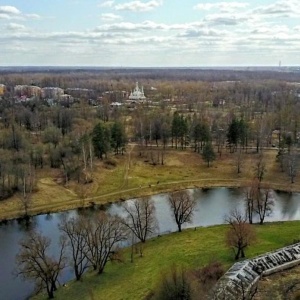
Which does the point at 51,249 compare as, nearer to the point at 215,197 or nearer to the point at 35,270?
the point at 35,270

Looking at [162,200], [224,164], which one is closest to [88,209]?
[162,200]

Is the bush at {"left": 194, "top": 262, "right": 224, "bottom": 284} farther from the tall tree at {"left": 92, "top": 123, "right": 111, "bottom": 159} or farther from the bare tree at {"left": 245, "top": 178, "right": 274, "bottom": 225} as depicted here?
the tall tree at {"left": 92, "top": 123, "right": 111, "bottom": 159}

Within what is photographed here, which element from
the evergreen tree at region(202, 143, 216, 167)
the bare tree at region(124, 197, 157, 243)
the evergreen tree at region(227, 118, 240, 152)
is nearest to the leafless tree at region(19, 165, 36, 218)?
the bare tree at region(124, 197, 157, 243)

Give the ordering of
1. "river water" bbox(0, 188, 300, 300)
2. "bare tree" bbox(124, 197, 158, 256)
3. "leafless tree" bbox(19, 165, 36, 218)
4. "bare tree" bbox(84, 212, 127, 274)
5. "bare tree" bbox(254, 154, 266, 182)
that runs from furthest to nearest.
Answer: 1. "bare tree" bbox(254, 154, 266, 182)
2. "leafless tree" bbox(19, 165, 36, 218)
3. "bare tree" bbox(124, 197, 158, 256)
4. "bare tree" bbox(84, 212, 127, 274)
5. "river water" bbox(0, 188, 300, 300)

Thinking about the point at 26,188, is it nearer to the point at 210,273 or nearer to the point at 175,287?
the point at 210,273

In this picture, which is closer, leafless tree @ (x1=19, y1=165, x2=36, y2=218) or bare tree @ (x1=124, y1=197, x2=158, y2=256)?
bare tree @ (x1=124, y1=197, x2=158, y2=256)

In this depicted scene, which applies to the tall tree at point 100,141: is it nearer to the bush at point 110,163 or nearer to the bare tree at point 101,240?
the bush at point 110,163

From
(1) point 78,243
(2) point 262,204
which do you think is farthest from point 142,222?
(2) point 262,204
